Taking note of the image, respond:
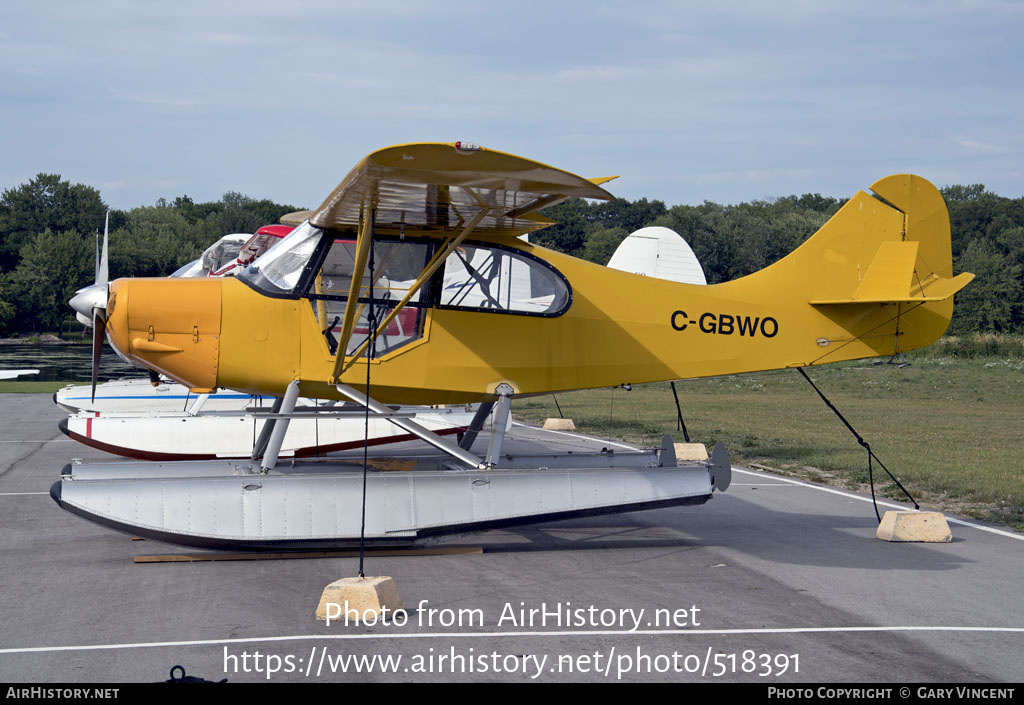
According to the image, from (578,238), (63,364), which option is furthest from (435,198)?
(578,238)

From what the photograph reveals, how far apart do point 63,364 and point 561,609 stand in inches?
1851

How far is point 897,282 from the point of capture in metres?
10.3

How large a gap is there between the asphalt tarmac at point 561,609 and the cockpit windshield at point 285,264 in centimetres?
259

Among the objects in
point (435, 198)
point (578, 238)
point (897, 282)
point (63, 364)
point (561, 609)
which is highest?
point (578, 238)

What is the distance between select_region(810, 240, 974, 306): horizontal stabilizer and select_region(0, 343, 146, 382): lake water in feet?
90.7

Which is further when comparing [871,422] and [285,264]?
[871,422]

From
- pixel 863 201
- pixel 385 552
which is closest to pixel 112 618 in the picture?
pixel 385 552

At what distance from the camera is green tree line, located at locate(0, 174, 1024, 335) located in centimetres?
7294

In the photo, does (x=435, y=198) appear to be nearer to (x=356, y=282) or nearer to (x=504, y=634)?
(x=356, y=282)

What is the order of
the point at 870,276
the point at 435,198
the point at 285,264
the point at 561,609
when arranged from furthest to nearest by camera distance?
the point at 870,276
the point at 285,264
the point at 435,198
the point at 561,609

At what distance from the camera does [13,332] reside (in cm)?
8075

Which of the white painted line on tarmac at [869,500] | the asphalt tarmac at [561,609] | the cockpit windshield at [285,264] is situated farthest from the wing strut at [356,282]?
the white painted line on tarmac at [869,500]

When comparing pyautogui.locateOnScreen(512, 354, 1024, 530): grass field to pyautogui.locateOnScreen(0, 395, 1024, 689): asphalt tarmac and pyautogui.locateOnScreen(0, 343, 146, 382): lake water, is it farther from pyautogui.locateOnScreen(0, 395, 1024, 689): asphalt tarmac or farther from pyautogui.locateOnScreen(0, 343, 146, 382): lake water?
pyautogui.locateOnScreen(0, 343, 146, 382): lake water

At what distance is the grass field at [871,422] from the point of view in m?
13.0
